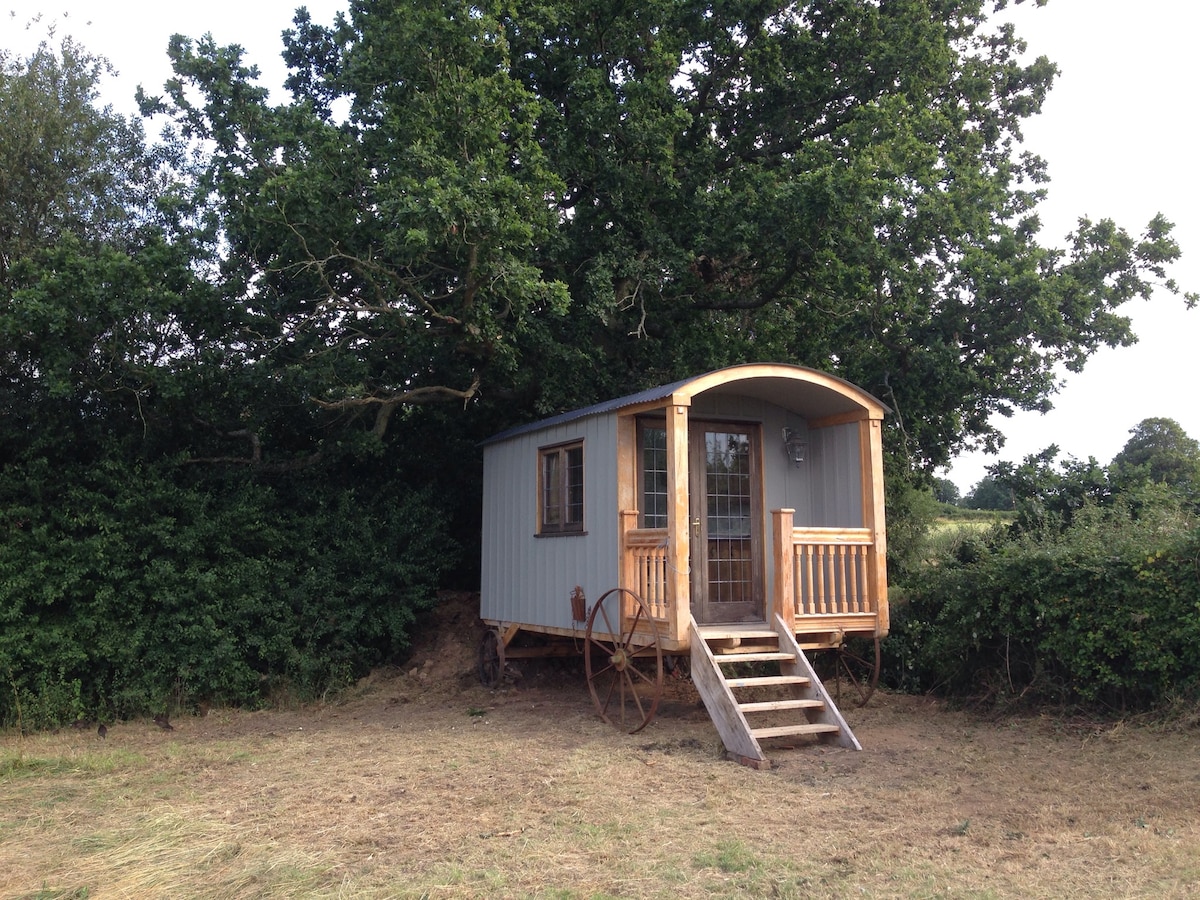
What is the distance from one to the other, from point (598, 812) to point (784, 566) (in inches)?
138

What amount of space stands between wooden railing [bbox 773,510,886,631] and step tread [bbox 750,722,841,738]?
47.9 inches

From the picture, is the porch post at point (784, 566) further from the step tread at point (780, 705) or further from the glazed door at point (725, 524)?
the glazed door at point (725, 524)

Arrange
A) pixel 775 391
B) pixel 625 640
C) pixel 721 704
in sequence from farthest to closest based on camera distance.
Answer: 1. pixel 775 391
2. pixel 625 640
3. pixel 721 704

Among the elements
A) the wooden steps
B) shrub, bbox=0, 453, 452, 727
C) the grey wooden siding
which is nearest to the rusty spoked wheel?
the wooden steps

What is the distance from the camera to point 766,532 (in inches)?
413

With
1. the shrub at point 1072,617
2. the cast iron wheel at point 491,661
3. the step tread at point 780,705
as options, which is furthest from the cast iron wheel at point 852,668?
the cast iron wheel at point 491,661

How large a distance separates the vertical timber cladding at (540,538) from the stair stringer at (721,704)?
1239mm

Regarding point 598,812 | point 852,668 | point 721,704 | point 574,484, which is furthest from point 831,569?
point 598,812

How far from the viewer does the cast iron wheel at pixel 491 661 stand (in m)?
11.7

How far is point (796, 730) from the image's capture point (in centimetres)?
788

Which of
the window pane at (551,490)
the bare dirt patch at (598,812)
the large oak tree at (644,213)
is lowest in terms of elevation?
the bare dirt patch at (598,812)

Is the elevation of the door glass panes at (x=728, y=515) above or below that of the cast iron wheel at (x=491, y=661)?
above

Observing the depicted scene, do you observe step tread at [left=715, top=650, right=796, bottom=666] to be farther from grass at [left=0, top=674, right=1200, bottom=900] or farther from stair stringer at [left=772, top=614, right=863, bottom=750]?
grass at [left=0, top=674, right=1200, bottom=900]

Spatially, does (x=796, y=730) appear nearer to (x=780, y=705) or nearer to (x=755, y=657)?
(x=780, y=705)
